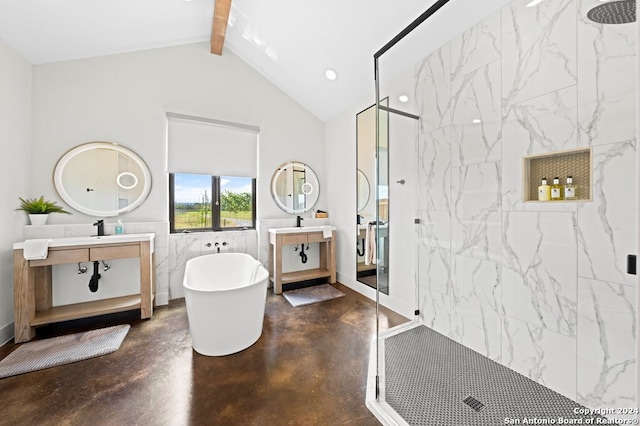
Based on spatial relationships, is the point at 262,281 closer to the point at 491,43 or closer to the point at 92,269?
the point at 92,269

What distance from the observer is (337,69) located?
3.15 metres

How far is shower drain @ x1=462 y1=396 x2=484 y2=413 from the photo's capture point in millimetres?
1531

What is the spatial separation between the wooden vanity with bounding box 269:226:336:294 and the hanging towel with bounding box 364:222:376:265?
2.03 ft

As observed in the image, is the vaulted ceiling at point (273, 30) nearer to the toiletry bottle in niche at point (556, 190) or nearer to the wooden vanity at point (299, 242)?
the toiletry bottle in niche at point (556, 190)

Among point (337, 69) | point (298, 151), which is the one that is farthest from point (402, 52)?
point (298, 151)

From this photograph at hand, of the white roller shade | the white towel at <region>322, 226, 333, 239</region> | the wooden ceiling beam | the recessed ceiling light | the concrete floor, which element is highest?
the wooden ceiling beam

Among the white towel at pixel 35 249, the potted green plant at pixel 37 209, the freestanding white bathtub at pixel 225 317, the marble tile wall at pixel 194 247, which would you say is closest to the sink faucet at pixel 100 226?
the potted green plant at pixel 37 209

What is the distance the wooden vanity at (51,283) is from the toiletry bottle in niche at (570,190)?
360 centimetres

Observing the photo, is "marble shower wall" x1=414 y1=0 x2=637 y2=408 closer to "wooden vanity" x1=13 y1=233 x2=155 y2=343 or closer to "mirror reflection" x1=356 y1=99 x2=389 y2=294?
"mirror reflection" x1=356 y1=99 x2=389 y2=294

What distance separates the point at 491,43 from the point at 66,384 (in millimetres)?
3964

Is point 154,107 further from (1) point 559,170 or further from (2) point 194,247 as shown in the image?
(1) point 559,170

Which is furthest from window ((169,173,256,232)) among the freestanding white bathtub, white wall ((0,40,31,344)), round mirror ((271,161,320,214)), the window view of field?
the freestanding white bathtub

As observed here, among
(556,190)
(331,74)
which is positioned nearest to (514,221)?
(556,190)

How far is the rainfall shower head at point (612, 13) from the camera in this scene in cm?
129
